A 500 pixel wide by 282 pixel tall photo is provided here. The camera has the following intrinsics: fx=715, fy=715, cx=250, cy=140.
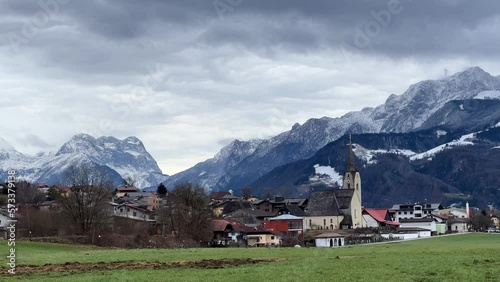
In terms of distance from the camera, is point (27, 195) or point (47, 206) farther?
point (27, 195)

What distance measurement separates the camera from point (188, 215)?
130 m

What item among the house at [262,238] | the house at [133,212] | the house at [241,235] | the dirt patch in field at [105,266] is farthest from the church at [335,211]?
the dirt patch in field at [105,266]

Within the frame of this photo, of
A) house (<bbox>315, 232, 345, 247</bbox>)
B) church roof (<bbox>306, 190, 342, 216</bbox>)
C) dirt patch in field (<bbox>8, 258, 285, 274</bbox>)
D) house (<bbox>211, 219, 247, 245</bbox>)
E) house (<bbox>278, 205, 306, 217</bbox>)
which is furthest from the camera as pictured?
house (<bbox>278, 205, 306, 217</bbox>)

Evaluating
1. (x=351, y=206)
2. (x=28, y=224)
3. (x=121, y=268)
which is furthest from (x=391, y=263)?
(x=351, y=206)

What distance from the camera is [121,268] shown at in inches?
1866

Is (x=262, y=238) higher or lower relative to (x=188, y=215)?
lower

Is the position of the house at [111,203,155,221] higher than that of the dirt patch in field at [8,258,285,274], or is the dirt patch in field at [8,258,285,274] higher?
the house at [111,203,155,221]

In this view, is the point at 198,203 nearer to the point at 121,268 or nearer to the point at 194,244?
the point at 194,244

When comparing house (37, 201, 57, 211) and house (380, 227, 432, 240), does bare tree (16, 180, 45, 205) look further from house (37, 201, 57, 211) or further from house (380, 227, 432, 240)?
house (380, 227, 432, 240)

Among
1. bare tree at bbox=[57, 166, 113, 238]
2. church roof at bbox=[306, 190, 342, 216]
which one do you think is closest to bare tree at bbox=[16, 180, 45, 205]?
bare tree at bbox=[57, 166, 113, 238]

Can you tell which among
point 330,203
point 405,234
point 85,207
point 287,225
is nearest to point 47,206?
point 85,207

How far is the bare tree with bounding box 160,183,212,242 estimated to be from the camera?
419 feet

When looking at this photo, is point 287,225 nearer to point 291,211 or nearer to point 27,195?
point 291,211

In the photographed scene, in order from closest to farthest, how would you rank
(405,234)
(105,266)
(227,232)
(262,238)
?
1. (105,266)
2. (227,232)
3. (262,238)
4. (405,234)
